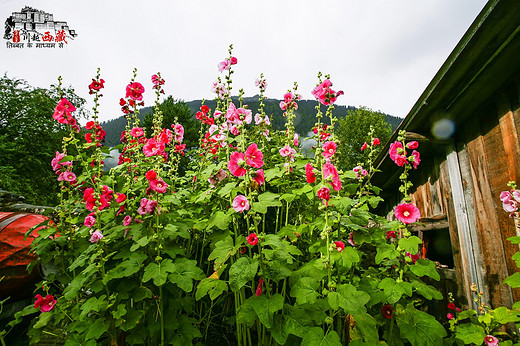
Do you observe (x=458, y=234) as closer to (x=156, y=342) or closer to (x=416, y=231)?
(x=416, y=231)

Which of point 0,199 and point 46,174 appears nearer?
point 0,199

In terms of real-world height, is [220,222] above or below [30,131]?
below

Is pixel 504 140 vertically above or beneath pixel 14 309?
above

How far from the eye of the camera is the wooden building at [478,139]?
1.62 meters

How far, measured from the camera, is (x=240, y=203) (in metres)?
1.45

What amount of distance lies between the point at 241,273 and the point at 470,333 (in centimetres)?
155

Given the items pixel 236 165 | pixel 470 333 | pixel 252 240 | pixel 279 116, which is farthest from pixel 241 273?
pixel 279 116

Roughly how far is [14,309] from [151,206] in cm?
273

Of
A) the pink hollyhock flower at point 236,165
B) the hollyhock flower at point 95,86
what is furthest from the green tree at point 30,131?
the pink hollyhock flower at point 236,165

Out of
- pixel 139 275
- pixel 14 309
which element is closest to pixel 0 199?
pixel 14 309

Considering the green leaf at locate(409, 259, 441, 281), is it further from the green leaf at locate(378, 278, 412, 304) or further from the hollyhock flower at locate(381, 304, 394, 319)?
the hollyhock flower at locate(381, 304, 394, 319)

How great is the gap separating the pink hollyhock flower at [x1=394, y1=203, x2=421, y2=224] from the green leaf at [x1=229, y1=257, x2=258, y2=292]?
928mm

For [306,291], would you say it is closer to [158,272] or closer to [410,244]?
[410,244]

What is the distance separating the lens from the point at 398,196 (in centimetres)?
448
